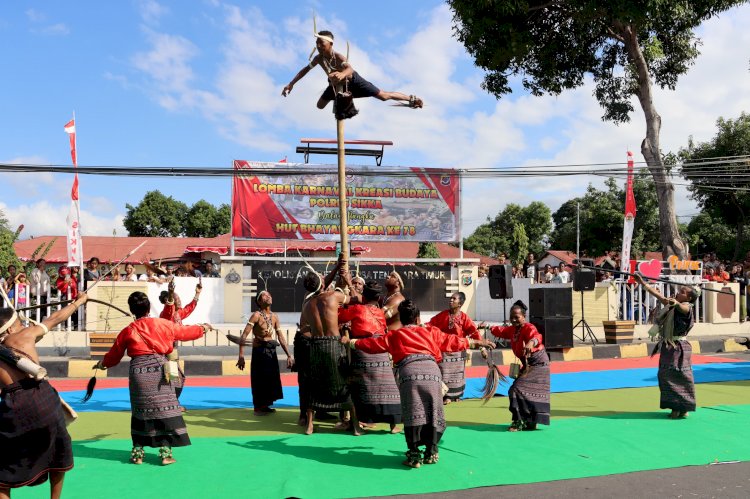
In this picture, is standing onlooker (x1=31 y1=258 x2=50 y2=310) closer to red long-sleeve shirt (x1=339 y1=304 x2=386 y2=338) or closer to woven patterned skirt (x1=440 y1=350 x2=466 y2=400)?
red long-sleeve shirt (x1=339 y1=304 x2=386 y2=338)

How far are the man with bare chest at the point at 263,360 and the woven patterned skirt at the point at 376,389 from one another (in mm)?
1546

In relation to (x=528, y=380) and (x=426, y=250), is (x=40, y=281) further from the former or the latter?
(x=426, y=250)

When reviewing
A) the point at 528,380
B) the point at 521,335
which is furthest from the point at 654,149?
the point at 528,380

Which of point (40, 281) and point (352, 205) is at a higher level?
point (352, 205)

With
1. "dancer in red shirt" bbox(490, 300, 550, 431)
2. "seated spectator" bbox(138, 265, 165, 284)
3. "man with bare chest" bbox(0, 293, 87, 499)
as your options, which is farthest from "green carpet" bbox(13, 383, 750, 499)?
"seated spectator" bbox(138, 265, 165, 284)

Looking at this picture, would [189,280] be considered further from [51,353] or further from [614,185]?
[614,185]

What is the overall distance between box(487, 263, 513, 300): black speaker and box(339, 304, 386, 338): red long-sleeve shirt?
6.38m

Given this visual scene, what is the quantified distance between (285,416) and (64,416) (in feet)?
12.4

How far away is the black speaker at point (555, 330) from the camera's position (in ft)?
45.5


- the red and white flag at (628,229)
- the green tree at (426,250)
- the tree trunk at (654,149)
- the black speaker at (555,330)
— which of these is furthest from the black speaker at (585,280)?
the green tree at (426,250)

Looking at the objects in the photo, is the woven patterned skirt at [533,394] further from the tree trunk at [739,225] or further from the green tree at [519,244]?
the green tree at [519,244]

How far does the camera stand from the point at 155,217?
1921 inches

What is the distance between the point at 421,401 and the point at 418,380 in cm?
19

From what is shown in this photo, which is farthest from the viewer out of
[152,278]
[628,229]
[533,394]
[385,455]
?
[628,229]
